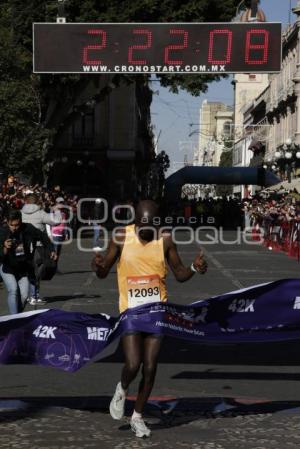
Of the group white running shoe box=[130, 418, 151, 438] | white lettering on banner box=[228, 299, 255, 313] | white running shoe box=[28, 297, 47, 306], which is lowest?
white running shoe box=[28, 297, 47, 306]

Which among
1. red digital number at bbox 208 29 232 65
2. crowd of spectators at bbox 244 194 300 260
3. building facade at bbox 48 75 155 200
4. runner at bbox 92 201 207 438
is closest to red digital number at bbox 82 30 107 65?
red digital number at bbox 208 29 232 65

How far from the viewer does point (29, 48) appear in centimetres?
3584

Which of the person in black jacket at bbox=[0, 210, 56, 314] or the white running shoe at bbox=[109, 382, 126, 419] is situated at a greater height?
the person in black jacket at bbox=[0, 210, 56, 314]

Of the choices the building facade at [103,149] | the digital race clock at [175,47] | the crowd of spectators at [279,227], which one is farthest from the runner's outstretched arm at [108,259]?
the building facade at [103,149]

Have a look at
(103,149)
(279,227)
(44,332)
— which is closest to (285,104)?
(103,149)

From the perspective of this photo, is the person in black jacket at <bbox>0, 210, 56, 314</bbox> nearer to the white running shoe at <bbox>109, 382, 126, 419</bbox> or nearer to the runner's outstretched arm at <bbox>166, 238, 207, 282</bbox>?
the runner's outstretched arm at <bbox>166, 238, 207, 282</bbox>

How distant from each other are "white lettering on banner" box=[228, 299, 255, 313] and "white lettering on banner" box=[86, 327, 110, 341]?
3.66 feet

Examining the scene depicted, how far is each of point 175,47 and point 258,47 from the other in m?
1.87

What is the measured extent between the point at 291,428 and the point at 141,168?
251ft

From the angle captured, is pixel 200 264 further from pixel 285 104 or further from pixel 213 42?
pixel 285 104

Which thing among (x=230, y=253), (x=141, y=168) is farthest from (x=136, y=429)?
(x=141, y=168)

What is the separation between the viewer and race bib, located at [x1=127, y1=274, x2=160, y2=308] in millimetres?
6762

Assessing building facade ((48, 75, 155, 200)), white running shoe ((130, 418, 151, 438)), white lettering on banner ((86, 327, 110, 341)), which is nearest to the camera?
white running shoe ((130, 418, 151, 438))

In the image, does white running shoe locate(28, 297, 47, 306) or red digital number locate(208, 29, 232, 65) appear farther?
red digital number locate(208, 29, 232, 65)
